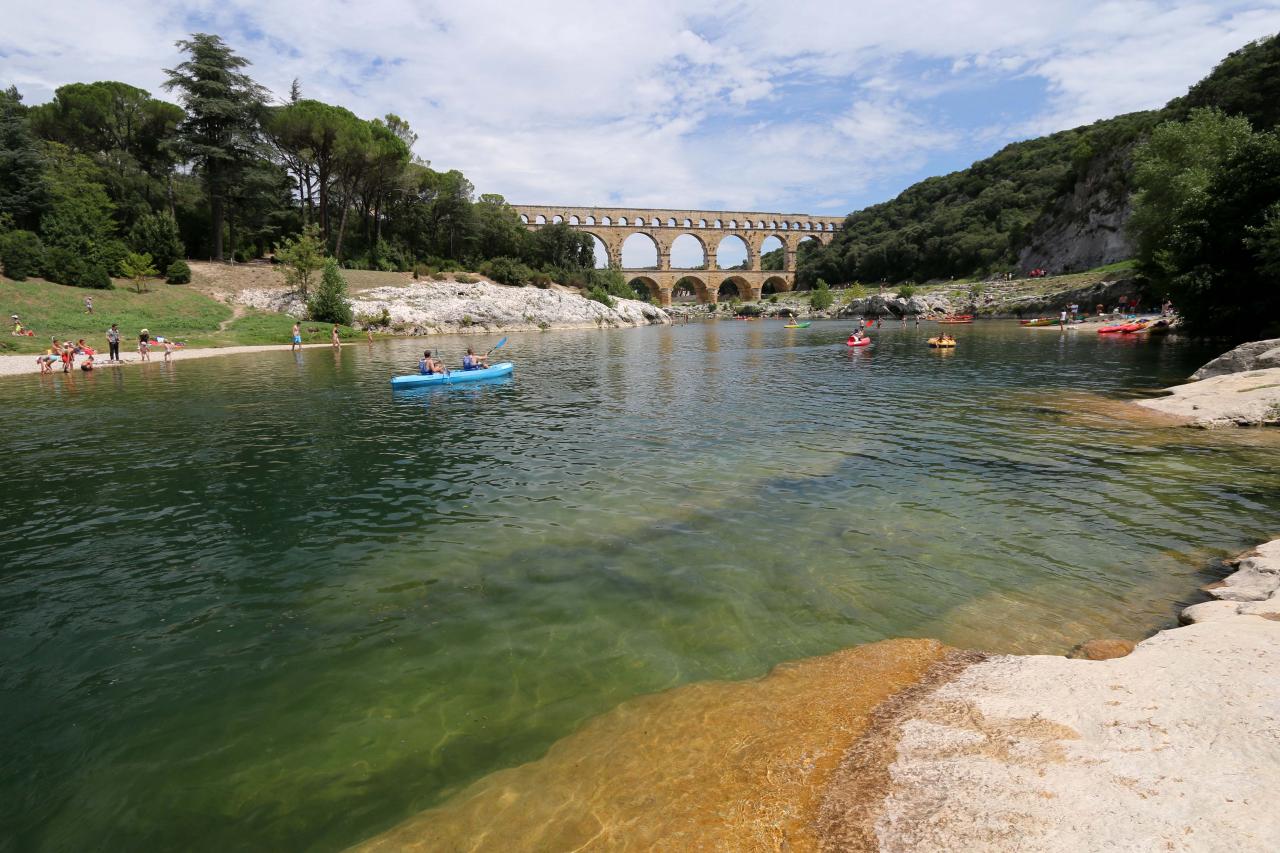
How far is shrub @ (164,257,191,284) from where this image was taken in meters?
43.4

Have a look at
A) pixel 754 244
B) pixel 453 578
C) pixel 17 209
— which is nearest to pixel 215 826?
pixel 453 578

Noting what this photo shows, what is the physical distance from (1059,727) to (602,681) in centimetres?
316

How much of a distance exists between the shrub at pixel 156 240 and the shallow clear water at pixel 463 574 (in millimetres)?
36428

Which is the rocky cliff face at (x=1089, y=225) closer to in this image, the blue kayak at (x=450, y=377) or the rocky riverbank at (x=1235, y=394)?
the rocky riverbank at (x=1235, y=394)

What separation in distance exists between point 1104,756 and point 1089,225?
87.0 metres

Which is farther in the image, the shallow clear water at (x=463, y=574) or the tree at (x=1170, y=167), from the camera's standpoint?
the tree at (x=1170, y=167)

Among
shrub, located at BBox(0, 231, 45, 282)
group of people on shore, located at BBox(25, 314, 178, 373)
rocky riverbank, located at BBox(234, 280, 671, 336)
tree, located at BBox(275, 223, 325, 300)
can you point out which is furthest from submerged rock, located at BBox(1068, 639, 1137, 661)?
tree, located at BBox(275, 223, 325, 300)

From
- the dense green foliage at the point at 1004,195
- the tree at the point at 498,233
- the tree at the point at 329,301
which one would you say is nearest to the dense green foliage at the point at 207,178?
the tree at the point at 498,233

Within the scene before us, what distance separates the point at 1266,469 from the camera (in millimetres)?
10086

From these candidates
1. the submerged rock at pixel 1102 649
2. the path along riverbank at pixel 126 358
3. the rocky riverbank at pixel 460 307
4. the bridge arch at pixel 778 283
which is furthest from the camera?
the bridge arch at pixel 778 283

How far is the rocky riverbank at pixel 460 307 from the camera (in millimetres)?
47281

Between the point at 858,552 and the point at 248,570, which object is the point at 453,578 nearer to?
the point at 248,570

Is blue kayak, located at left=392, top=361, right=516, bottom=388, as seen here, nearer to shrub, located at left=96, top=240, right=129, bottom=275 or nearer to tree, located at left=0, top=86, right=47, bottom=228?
shrub, located at left=96, top=240, right=129, bottom=275

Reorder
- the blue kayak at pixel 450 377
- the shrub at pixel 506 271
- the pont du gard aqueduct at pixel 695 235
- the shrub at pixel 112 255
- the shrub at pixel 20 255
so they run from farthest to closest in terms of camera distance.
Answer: the pont du gard aqueduct at pixel 695 235 → the shrub at pixel 506 271 → the shrub at pixel 112 255 → the shrub at pixel 20 255 → the blue kayak at pixel 450 377
